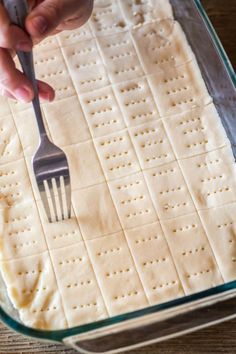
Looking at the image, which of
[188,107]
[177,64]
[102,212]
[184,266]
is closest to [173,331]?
[184,266]

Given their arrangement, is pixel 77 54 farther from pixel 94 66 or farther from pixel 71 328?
pixel 71 328

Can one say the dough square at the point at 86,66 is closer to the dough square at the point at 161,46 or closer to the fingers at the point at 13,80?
the dough square at the point at 161,46

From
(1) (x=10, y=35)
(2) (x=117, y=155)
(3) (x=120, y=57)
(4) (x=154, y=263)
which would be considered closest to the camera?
(1) (x=10, y=35)

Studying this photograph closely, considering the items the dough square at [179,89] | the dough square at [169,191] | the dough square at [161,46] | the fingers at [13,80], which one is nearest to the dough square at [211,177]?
the dough square at [169,191]

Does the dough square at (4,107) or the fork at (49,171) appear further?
the dough square at (4,107)

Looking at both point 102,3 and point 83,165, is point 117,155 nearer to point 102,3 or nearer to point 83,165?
point 83,165

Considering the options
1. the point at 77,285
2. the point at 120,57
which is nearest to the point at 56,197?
the point at 77,285
